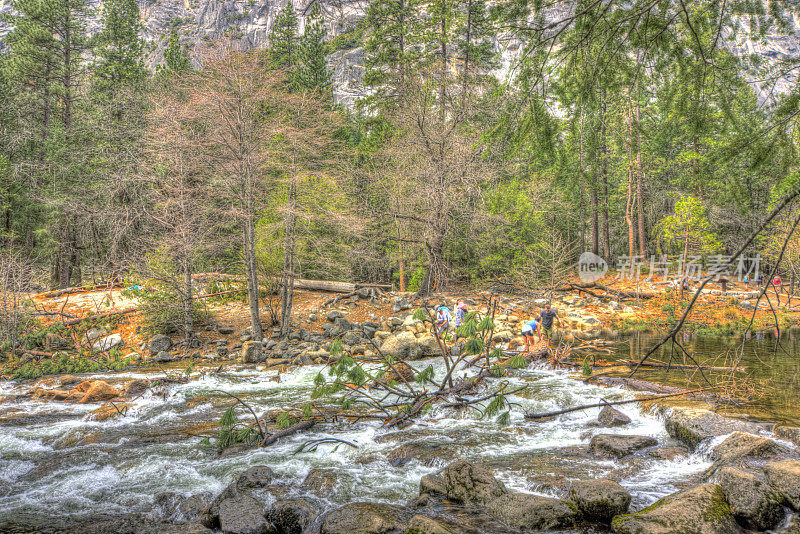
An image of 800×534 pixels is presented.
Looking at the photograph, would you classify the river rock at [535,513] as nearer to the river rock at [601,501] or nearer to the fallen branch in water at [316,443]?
the river rock at [601,501]

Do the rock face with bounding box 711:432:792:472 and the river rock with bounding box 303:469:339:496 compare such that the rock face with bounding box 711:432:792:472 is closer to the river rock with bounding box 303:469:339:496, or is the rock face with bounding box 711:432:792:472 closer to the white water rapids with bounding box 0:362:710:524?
the white water rapids with bounding box 0:362:710:524

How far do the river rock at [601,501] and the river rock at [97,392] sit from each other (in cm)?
849

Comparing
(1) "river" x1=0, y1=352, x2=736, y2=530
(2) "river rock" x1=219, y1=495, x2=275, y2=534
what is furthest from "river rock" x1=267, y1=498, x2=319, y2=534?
(1) "river" x1=0, y1=352, x2=736, y2=530

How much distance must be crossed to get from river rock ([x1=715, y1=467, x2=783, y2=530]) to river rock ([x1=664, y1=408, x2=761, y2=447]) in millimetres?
1724

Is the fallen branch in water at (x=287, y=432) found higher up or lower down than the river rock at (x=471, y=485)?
lower down

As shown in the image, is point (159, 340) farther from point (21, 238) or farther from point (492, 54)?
point (492, 54)

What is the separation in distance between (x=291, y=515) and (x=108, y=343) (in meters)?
12.1

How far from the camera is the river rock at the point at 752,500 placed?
3.93 m

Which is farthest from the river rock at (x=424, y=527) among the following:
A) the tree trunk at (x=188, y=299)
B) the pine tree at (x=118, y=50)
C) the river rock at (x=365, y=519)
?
the pine tree at (x=118, y=50)

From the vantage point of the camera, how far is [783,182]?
117 inches

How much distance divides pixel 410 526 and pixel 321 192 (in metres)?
12.2

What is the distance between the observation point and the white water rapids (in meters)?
5.03

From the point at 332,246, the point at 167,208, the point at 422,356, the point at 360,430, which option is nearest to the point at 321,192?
the point at 332,246

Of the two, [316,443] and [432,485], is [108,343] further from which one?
[432,485]
